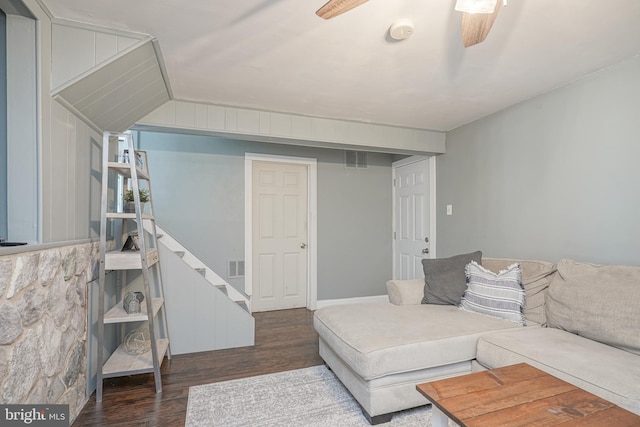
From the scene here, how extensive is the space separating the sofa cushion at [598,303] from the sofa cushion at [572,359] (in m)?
0.06

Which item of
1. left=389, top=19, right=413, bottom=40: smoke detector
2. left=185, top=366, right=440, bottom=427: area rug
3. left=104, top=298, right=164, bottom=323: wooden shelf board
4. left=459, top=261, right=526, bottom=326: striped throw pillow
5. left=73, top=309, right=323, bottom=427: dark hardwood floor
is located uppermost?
left=389, top=19, right=413, bottom=40: smoke detector

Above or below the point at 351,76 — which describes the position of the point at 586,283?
below

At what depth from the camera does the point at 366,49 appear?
1954 millimetres

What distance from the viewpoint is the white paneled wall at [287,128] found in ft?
9.05

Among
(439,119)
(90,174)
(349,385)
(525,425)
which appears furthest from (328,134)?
(525,425)

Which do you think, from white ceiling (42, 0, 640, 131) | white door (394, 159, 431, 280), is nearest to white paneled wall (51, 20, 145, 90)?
white ceiling (42, 0, 640, 131)

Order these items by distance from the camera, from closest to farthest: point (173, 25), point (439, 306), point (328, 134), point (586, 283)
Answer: point (173, 25)
point (586, 283)
point (439, 306)
point (328, 134)

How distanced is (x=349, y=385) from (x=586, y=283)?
1628 mm

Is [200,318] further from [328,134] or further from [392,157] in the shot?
[392,157]

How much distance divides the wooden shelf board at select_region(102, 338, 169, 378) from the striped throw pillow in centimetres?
232

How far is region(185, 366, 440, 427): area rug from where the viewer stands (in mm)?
1798

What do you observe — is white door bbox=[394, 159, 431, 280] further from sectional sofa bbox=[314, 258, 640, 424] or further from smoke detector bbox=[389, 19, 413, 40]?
smoke detector bbox=[389, 19, 413, 40]

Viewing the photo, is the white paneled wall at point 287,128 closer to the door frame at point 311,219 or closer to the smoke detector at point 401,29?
the door frame at point 311,219

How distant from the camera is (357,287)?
4387 mm
